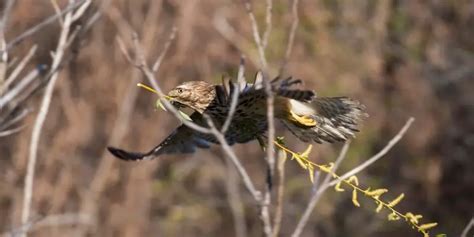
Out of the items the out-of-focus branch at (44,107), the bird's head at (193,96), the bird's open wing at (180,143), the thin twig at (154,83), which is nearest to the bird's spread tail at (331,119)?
the bird's head at (193,96)

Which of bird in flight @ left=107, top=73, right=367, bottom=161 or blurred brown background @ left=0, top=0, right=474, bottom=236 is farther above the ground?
bird in flight @ left=107, top=73, right=367, bottom=161

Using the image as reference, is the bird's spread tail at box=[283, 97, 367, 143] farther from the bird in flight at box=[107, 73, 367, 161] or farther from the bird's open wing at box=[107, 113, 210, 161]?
the bird's open wing at box=[107, 113, 210, 161]

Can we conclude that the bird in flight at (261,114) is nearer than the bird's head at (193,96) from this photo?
Yes

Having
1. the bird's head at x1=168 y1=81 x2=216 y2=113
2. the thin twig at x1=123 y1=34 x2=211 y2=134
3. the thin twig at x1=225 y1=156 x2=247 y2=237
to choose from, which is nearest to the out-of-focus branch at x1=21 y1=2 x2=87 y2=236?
the bird's head at x1=168 y1=81 x2=216 y2=113

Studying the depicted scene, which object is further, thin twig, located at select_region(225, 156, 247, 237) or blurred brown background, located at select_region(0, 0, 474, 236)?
thin twig, located at select_region(225, 156, 247, 237)

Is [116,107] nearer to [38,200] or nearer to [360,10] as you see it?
[38,200]

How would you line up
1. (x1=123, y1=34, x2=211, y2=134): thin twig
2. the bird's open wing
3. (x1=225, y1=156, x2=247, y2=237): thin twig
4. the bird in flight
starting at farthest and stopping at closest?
1. (x1=225, y1=156, x2=247, y2=237): thin twig
2. the bird's open wing
3. the bird in flight
4. (x1=123, y1=34, x2=211, y2=134): thin twig

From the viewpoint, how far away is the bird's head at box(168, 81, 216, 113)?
3.65m

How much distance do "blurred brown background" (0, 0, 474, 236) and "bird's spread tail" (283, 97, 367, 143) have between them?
4293mm

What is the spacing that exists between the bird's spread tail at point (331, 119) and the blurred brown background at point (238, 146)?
14.1ft

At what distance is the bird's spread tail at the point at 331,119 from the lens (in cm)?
378

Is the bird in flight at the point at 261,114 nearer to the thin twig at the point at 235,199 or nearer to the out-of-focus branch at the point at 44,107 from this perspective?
the out-of-focus branch at the point at 44,107

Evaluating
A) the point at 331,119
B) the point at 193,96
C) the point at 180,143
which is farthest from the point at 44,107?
the point at 331,119

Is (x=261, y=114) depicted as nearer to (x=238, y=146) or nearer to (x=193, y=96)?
(x=193, y=96)
